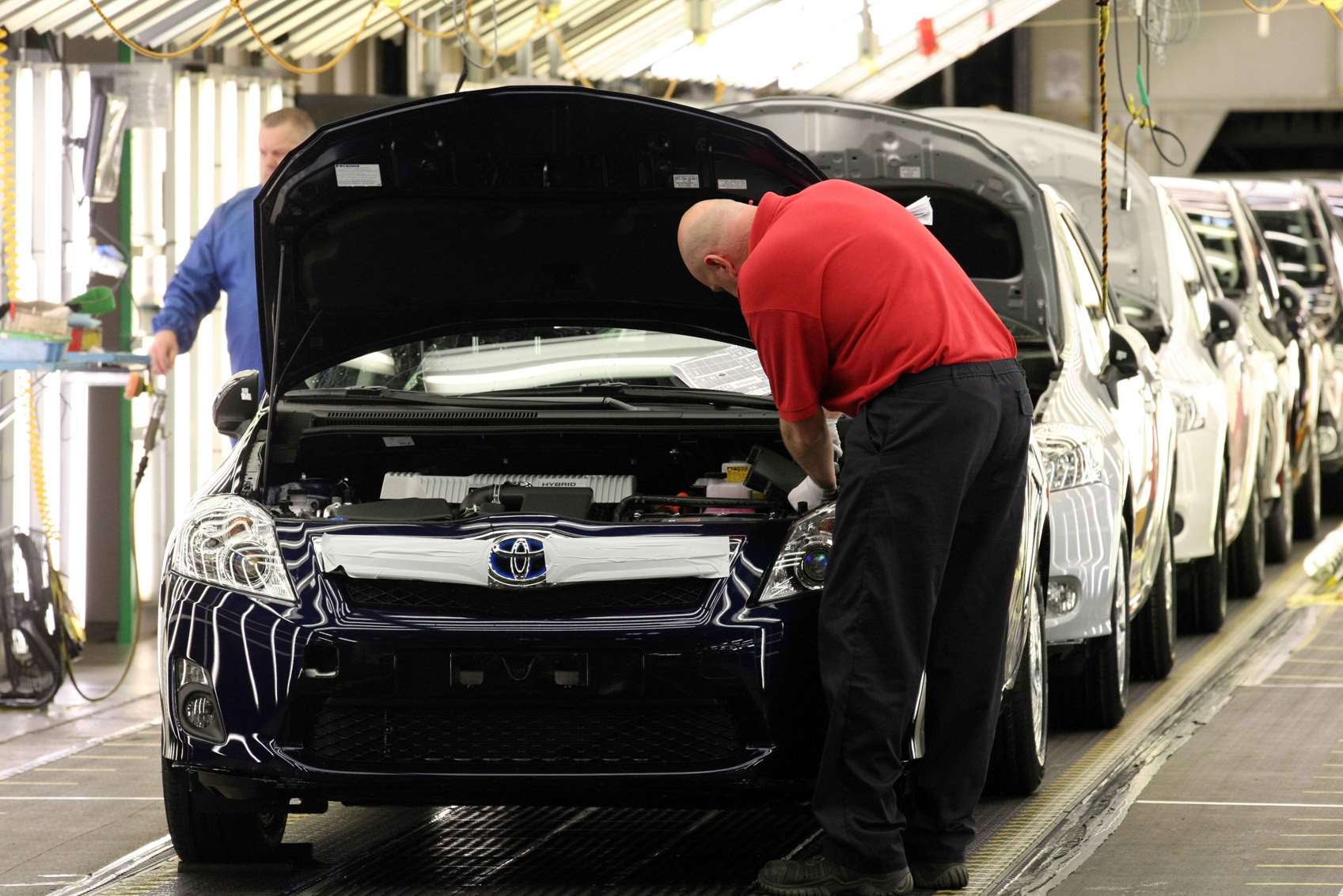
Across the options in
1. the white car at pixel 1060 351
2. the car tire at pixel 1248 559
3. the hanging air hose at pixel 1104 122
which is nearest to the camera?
the white car at pixel 1060 351

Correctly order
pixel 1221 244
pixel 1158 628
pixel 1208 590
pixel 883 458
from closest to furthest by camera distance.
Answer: pixel 883 458
pixel 1158 628
pixel 1208 590
pixel 1221 244

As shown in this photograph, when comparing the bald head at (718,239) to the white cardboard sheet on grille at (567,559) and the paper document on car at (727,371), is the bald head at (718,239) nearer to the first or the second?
the white cardboard sheet on grille at (567,559)

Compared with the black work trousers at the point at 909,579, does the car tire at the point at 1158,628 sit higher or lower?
lower

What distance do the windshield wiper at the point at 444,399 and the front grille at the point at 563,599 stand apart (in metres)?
1.07

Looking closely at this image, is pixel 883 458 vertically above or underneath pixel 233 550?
above

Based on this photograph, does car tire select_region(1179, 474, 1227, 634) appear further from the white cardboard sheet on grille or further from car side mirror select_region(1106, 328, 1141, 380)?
the white cardboard sheet on grille

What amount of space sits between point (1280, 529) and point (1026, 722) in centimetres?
679

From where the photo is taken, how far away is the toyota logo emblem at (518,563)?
5.57 metres

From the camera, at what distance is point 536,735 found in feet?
18.2

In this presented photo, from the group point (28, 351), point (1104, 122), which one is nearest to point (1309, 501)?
point (1104, 122)

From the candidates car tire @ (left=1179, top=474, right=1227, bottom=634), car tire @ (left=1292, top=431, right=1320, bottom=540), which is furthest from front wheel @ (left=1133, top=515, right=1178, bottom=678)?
car tire @ (left=1292, top=431, right=1320, bottom=540)

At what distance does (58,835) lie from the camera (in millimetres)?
6758

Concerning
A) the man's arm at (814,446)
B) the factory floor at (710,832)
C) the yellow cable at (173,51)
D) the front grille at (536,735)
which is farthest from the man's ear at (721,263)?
the yellow cable at (173,51)

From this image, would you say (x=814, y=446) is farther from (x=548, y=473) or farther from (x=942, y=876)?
(x=548, y=473)
